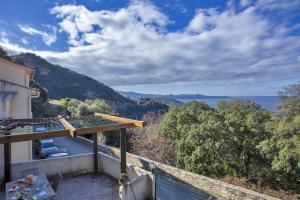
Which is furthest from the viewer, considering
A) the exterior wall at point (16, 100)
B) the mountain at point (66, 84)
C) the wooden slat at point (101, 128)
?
the mountain at point (66, 84)

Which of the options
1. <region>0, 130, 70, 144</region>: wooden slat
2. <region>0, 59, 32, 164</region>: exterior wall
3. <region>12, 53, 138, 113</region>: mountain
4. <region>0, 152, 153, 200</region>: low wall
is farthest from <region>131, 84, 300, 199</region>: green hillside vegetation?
<region>12, 53, 138, 113</region>: mountain

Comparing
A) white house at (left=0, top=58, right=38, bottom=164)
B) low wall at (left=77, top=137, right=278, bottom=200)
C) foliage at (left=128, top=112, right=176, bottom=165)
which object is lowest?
foliage at (left=128, top=112, right=176, bottom=165)

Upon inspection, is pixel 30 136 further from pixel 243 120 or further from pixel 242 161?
pixel 243 120

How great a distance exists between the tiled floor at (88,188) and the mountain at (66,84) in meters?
49.7

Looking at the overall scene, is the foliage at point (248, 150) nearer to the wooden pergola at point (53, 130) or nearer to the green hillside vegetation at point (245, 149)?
the green hillside vegetation at point (245, 149)

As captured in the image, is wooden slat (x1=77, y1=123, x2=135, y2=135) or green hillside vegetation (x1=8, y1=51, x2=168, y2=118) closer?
wooden slat (x1=77, y1=123, x2=135, y2=135)

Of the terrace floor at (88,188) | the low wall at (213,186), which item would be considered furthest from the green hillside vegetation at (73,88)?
the terrace floor at (88,188)

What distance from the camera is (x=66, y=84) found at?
66188 mm

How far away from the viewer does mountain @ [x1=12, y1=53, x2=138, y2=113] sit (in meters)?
61.3

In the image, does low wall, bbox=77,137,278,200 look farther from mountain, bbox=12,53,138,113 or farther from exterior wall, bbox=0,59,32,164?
mountain, bbox=12,53,138,113

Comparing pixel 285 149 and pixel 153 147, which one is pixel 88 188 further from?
pixel 285 149

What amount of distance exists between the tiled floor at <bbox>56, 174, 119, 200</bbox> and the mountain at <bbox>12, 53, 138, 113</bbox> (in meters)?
49.7

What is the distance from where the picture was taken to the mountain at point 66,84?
2415 inches

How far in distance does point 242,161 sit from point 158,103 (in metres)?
47.3
